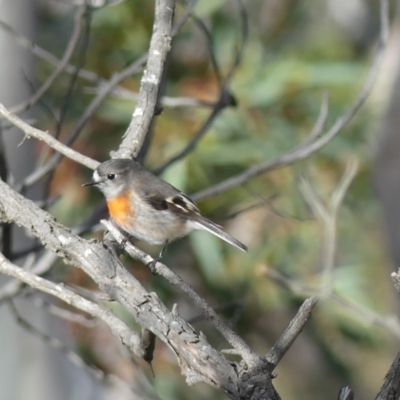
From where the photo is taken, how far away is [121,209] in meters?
3.50

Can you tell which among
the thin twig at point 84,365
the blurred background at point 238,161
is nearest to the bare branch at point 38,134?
the thin twig at point 84,365

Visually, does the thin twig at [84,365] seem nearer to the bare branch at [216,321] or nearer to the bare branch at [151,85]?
the bare branch at [151,85]

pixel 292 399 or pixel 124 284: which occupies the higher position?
pixel 292 399

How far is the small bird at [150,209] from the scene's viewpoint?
3.42 meters

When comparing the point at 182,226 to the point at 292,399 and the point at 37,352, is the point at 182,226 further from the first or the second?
the point at 292,399

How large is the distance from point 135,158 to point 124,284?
34.5 inches

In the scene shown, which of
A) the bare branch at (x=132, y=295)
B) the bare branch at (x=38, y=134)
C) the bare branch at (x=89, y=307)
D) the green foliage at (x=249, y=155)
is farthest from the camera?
the green foliage at (x=249, y=155)

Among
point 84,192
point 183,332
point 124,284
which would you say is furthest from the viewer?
point 84,192

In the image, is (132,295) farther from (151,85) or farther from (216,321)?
(151,85)

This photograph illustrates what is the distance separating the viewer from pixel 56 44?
600cm

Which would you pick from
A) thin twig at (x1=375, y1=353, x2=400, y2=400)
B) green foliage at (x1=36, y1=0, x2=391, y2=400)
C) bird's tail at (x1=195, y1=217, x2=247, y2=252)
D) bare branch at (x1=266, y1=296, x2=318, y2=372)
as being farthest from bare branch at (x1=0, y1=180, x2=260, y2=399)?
green foliage at (x1=36, y1=0, x2=391, y2=400)

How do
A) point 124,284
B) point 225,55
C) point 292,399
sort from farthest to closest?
point 292,399, point 225,55, point 124,284

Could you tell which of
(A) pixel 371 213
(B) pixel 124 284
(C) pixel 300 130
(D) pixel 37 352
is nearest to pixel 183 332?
(B) pixel 124 284

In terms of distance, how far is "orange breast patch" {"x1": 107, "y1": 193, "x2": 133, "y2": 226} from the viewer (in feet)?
11.4
